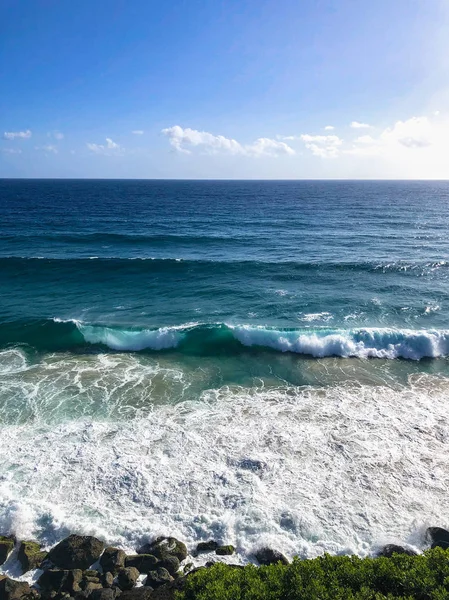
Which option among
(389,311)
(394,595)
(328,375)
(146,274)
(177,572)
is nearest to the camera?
(394,595)

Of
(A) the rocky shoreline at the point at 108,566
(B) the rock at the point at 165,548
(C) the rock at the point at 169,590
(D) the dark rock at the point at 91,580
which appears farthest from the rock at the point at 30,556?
(C) the rock at the point at 169,590

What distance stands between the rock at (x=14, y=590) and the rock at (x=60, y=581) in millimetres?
418

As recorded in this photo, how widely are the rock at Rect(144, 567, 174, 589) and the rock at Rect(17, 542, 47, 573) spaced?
3.81 m

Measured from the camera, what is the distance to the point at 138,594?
11.7 m

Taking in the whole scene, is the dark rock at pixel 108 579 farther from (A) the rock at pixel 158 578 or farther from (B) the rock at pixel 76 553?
(A) the rock at pixel 158 578

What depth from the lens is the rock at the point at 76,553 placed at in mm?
12945

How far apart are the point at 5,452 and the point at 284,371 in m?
16.2

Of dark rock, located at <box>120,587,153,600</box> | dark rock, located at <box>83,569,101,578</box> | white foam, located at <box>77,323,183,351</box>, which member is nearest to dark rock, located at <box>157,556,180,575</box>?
dark rock, located at <box>120,587,153,600</box>

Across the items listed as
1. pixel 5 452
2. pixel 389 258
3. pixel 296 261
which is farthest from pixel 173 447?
pixel 389 258

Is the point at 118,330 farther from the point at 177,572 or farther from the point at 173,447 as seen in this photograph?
the point at 177,572

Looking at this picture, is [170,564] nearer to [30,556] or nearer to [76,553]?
[76,553]

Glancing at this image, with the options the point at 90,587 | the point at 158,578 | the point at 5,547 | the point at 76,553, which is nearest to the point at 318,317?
the point at 158,578

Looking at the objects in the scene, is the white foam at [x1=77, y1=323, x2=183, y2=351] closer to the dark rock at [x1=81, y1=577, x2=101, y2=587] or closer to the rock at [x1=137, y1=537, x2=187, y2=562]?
the rock at [x1=137, y1=537, x2=187, y2=562]

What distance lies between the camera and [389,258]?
47281mm
